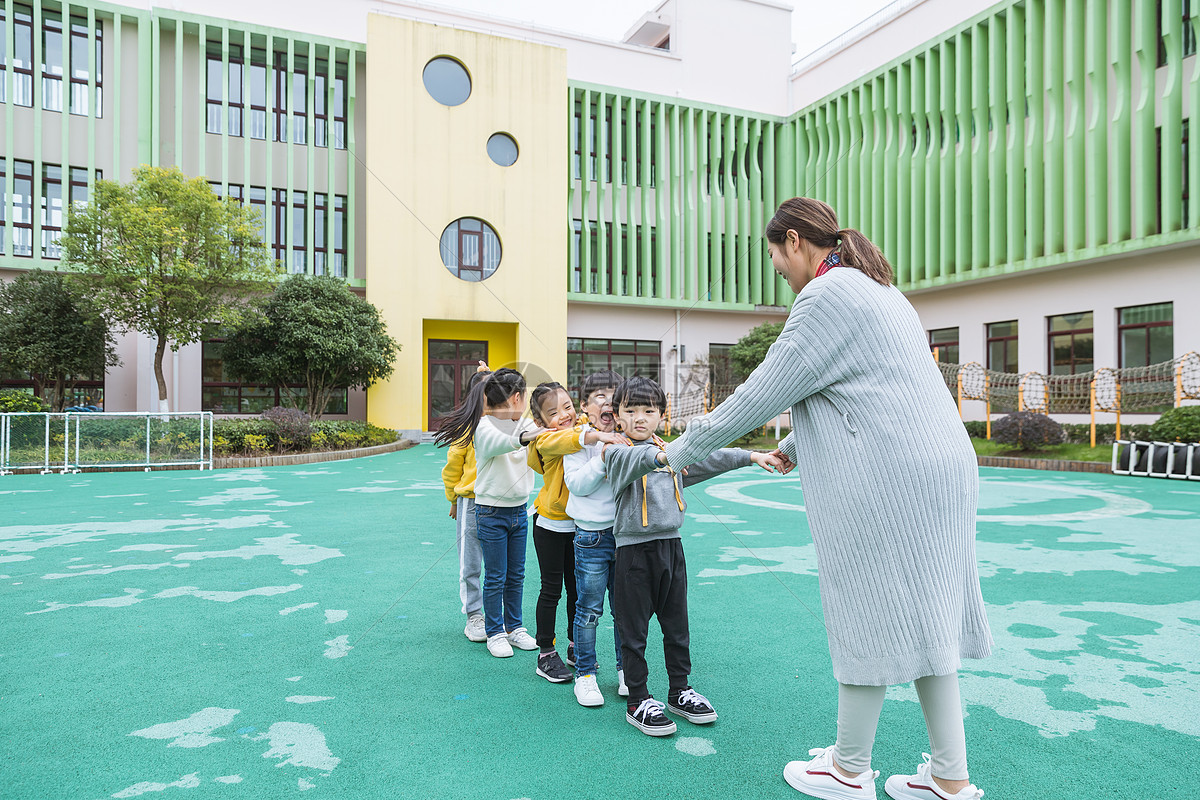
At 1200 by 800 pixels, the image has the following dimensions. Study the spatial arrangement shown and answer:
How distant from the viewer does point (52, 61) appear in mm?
18844

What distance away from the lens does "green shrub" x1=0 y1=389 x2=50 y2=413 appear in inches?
509

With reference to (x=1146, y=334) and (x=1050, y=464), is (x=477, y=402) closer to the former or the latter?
(x=1050, y=464)

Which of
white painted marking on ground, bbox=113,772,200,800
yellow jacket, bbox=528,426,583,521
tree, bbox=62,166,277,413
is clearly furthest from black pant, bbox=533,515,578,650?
tree, bbox=62,166,277,413

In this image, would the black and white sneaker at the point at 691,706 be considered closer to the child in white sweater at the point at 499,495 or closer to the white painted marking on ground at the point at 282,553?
the child in white sweater at the point at 499,495

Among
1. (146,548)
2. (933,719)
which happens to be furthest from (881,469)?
(146,548)

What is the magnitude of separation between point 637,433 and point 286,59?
2256cm

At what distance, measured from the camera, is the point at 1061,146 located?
57.9ft

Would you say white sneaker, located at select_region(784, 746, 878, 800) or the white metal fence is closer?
white sneaker, located at select_region(784, 746, 878, 800)

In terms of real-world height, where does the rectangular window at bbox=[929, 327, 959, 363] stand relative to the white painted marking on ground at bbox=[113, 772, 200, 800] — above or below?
above

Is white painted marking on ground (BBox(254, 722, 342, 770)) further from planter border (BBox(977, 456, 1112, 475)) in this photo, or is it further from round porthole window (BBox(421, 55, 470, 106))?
round porthole window (BBox(421, 55, 470, 106))

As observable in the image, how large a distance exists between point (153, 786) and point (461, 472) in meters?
1.90

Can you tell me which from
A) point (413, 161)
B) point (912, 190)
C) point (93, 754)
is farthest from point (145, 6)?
point (93, 754)

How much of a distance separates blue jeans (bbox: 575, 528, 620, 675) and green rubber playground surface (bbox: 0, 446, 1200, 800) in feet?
0.67

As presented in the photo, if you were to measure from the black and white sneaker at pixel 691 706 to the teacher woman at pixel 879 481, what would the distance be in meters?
0.84
